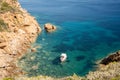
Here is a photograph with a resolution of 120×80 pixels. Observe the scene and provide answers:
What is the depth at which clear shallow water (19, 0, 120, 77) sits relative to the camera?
2322 inches

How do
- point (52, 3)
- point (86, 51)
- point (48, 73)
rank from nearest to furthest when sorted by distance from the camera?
point (48, 73) → point (86, 51) → point (52, 3)

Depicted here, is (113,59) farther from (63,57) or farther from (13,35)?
(13,35)

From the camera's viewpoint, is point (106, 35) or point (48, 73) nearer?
point (48, 73)

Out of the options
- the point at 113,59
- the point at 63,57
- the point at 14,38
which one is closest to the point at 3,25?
the point at 14,38

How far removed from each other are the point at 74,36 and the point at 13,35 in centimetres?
2053

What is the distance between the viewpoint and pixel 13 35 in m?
71.9

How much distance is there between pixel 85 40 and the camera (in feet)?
253

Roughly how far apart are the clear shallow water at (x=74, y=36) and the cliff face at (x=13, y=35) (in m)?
2.70

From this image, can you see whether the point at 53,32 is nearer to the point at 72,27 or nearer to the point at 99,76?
the point at 72,27

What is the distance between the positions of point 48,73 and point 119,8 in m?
74.3

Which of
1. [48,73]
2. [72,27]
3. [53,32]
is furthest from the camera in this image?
[72,27]

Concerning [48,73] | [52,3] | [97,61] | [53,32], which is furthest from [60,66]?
[52,3]

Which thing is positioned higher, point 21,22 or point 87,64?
point 21,22

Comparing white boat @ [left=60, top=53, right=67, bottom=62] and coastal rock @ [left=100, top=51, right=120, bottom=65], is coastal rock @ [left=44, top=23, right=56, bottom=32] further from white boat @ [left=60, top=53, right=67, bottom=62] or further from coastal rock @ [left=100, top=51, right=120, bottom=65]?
coastal rock @ [left=100, top=51, right=120, bottom=65]
